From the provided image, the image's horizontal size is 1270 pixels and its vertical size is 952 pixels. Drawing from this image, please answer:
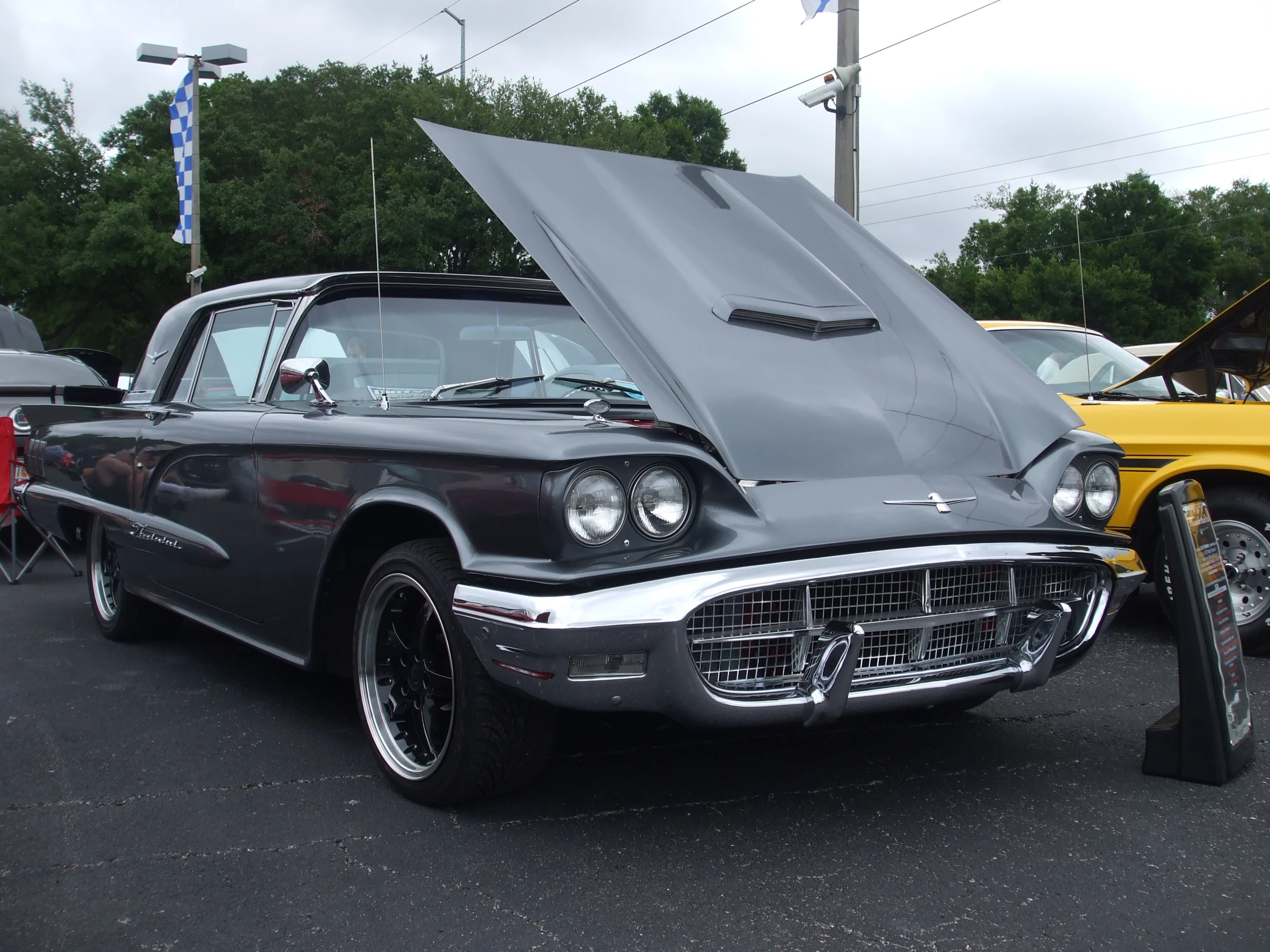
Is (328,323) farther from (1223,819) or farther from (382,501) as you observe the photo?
(1223,819)

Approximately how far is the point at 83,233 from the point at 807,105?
2626 cm

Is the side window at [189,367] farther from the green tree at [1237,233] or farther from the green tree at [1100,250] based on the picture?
the green tree at [1237,233]

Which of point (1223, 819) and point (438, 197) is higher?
point (438, 197)

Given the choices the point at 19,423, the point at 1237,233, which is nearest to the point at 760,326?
the point at 19,423

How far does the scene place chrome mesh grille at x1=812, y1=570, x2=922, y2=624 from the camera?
107 inches

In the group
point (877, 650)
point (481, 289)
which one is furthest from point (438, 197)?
point (877, 650)

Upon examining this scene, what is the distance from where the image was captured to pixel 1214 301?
63.3 metres

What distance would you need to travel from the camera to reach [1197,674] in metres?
3.19

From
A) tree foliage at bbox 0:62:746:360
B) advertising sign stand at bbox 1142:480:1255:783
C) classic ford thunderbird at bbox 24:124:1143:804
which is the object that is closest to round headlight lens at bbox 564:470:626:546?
classic ford thunderbird at bbox 24:124:1143:804

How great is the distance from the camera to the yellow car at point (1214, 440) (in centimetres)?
472

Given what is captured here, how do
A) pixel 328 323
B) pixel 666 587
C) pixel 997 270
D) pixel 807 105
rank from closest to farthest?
pixel 666 587
pixel 328 323
pixel 807 105
pixel 997 270

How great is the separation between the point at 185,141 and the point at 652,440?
17493 millimetres

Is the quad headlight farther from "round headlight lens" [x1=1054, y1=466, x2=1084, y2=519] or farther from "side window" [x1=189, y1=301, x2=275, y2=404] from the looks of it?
Result: "side window" [x1=189, y1=301, x2=275, y2=404]

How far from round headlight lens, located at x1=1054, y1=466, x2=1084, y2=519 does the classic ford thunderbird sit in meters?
0.01
